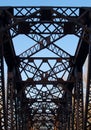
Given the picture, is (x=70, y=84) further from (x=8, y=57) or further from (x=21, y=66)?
(x=8, y=57)

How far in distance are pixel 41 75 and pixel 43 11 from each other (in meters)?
11.4

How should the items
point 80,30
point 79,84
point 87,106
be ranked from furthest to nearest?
1. point 79,84
2. point 87,106
3. point 80,30

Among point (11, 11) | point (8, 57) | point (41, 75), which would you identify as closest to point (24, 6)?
point (11, 11)

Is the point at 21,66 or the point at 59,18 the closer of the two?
the point at 59,18

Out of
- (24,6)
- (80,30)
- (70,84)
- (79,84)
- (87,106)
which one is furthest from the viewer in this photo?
(70,84)

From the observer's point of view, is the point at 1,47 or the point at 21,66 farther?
the point at 21,66

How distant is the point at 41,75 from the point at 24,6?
38.5ft

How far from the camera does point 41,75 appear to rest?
33.2 meters

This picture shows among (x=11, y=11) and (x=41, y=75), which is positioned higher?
(x=11, y=11)

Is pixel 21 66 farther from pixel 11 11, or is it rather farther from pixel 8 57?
pixel 11 11

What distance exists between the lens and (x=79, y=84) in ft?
106

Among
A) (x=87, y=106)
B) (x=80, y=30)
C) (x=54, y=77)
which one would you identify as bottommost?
(x=87, y=106)

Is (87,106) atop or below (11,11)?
below

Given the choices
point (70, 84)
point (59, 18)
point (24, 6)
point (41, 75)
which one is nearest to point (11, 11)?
point (24, 6)
